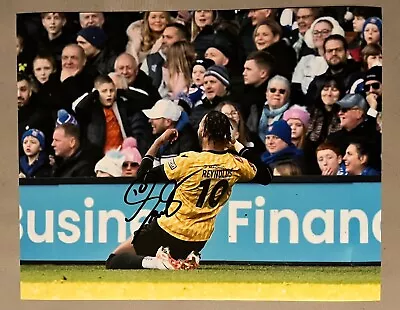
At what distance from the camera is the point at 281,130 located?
4.10 feet

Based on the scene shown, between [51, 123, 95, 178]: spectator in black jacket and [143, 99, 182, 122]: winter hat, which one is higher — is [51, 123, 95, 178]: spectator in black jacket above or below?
below

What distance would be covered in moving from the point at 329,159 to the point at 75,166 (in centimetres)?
52

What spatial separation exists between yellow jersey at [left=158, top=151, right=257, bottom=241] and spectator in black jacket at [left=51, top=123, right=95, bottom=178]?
0.55 feet

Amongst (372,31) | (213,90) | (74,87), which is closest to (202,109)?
(213,90)

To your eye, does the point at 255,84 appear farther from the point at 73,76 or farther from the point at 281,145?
the point at 73,76

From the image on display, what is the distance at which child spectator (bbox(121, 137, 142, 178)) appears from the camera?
126 centimetres

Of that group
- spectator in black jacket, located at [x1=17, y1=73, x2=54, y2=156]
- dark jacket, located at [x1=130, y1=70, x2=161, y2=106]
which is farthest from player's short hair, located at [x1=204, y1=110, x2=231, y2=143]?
spectator in black jacket, located at [x1=17, y1=73, x2=54, y2=156]

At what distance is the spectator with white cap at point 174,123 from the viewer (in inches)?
49.4

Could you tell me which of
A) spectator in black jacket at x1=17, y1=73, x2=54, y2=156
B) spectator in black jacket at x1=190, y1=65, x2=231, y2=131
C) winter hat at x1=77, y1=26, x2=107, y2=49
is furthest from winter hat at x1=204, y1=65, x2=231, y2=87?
spectator in black jacket at x1=17, y1=73, x2=54, y2=156

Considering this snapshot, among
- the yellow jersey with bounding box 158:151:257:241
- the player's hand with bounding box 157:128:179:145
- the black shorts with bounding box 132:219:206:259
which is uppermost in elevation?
the player's hand with bounding box 157:128:179:145

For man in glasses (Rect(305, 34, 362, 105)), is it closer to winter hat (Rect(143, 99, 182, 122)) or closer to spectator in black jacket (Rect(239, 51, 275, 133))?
spectator in black jacket (Rect(239, 51, 275, 133))

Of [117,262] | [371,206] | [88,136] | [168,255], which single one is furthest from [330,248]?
[88,136]

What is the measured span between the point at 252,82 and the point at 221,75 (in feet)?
0.21
